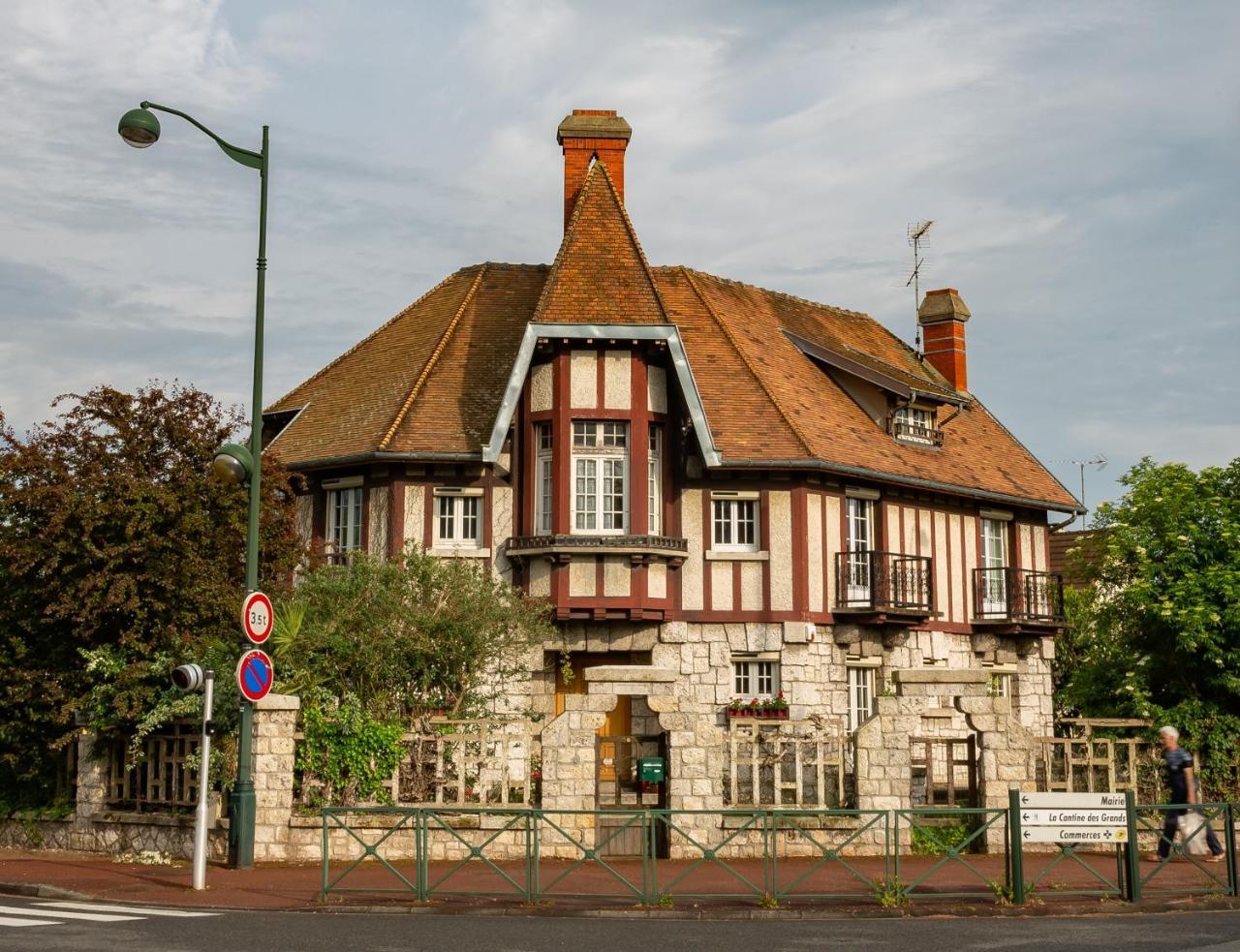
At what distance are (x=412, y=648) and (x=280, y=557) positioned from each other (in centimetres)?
312

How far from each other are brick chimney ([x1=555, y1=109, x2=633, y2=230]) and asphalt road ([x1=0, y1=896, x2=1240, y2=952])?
17.4 metres

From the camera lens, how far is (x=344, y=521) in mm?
26188

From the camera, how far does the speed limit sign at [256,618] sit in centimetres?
1530

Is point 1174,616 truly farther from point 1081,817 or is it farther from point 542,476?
point 1081,817

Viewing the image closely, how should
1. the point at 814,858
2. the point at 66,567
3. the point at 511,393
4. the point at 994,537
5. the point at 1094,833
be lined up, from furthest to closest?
the point at 994,537
the point at 511,393
the point at 66,567
the point at 814,858
the point at 1094,833

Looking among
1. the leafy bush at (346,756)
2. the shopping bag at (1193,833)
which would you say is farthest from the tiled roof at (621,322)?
the shopping bag at (1193,833)

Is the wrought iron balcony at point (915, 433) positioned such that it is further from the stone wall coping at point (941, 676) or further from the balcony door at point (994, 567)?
the stone wall coping at point (941, 676)

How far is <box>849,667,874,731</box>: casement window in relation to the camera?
2608 cm

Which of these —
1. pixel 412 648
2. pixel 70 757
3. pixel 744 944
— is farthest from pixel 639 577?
pixel 744 944

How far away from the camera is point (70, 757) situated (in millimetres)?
20531

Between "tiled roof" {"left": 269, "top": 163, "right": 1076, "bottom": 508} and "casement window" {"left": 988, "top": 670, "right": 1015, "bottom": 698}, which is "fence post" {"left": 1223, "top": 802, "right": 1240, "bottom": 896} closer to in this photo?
"tiled roof" {"left": 269, "top": 163, "right": 1076, "bottom": 508}

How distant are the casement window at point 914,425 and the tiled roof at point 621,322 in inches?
12.0

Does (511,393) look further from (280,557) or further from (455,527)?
(280,557)

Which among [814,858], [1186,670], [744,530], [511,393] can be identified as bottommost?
A: [814,858]
